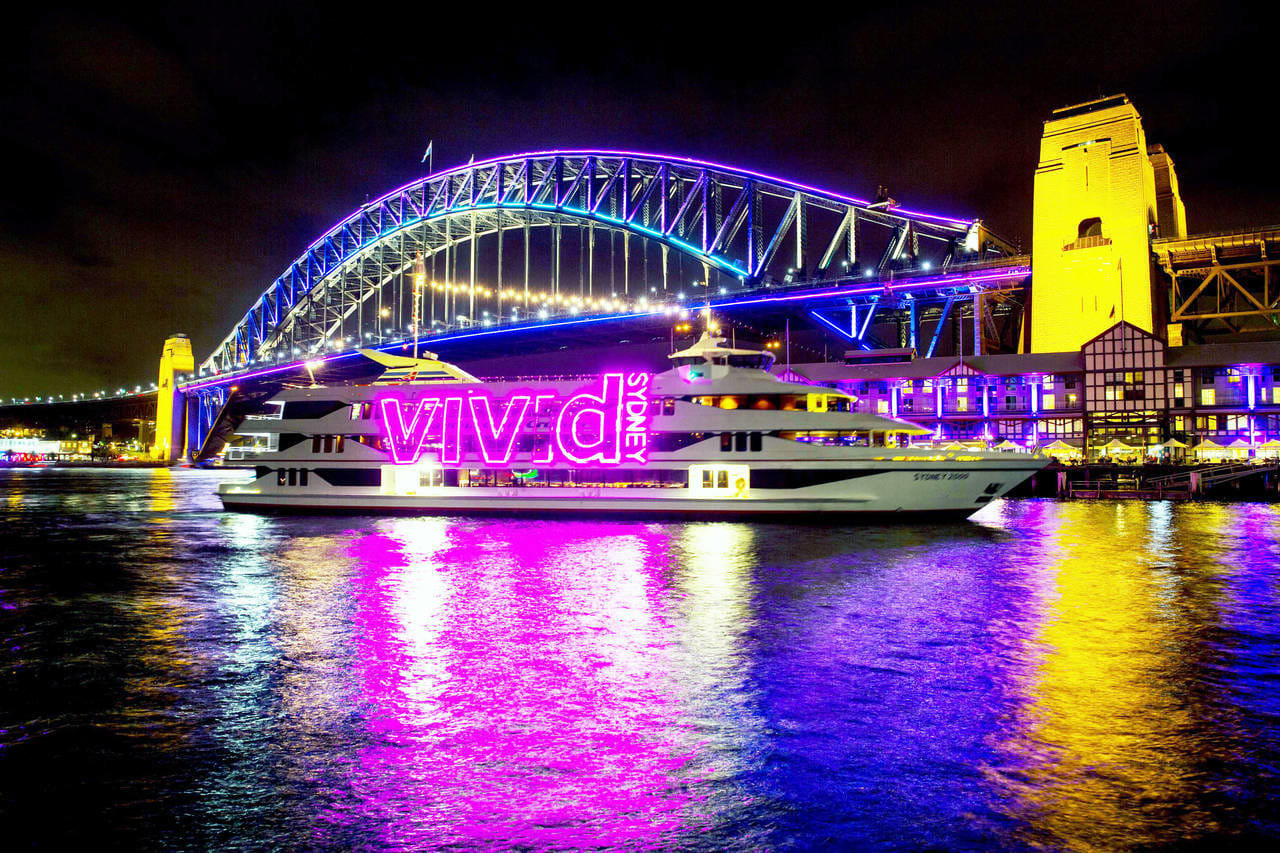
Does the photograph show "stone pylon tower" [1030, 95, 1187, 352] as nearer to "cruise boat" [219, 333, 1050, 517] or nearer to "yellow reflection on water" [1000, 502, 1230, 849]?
"cruise boat" [219, 333, 1050, 517]

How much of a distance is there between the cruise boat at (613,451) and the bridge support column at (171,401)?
118m

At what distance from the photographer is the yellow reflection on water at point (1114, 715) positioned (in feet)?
19.0

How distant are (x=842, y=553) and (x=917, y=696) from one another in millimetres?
11983

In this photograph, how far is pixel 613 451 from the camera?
29.8m

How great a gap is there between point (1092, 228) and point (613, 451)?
4993cm

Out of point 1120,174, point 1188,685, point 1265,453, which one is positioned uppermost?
point 1120,174

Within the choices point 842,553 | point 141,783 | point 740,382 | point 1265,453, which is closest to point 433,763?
point 141,783

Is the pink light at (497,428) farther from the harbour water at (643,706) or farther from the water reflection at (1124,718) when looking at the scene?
the water reflection at (1124,718)

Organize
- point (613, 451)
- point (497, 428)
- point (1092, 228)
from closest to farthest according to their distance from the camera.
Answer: point (613, 451), point (497, 428), point (1092, 228)

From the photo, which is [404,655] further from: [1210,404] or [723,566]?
[1210,404]

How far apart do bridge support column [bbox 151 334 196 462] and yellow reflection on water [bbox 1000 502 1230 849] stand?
145031 millimetres

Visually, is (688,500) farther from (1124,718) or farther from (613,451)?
(1124,718)

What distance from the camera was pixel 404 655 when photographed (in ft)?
34.8

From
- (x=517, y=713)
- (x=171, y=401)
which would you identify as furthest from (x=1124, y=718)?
(x=171, y=401)
